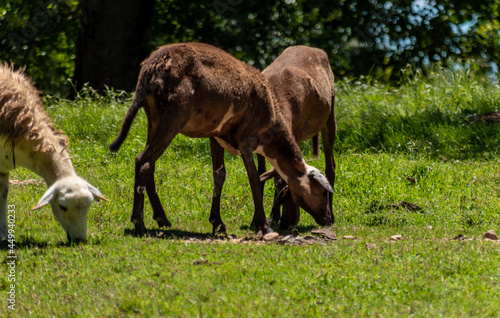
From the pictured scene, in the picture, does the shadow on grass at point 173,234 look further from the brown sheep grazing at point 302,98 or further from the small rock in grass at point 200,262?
the small rock in grass at point 200,262

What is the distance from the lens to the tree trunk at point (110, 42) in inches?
624

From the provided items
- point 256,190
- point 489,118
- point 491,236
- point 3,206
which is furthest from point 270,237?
point 489,118

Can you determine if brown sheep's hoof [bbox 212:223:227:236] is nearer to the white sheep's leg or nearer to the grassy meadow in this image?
the grassy meadow

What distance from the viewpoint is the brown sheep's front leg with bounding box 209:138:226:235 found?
26.3 ft

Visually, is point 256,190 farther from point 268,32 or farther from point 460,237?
point 268,32

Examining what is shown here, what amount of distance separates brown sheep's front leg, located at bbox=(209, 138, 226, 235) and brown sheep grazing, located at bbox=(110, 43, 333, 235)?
1 cm

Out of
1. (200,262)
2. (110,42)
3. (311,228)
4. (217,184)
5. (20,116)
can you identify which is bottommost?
(311,228)

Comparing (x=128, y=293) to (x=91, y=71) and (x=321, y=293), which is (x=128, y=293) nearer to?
(x=321, y=293)

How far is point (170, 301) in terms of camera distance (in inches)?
197

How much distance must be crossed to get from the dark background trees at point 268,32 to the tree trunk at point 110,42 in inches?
0.9

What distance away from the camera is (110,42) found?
52.9 ft

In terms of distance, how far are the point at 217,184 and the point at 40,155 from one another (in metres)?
2.11

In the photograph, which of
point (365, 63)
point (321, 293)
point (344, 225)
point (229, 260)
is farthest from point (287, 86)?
point (365, 63)

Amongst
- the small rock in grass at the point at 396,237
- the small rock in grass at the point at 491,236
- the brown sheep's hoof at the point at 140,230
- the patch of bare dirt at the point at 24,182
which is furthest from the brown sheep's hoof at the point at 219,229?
the patch of bare dirt at the point at 24,182
